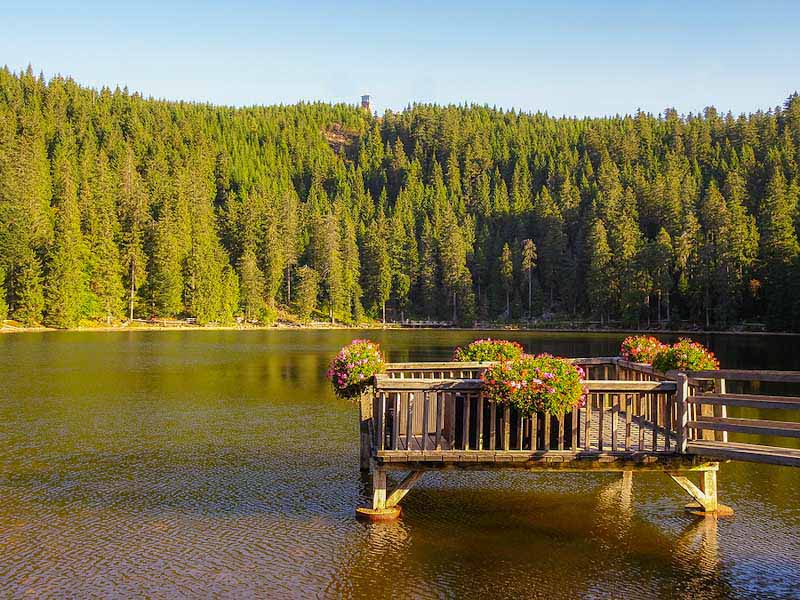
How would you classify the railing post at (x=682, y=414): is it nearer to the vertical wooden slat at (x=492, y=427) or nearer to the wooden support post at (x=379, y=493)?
the vertical wooden slat at (x=492, y=427)

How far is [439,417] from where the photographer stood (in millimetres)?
12977

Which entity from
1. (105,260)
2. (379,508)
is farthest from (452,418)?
(105,260)

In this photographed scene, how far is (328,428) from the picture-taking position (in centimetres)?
2367

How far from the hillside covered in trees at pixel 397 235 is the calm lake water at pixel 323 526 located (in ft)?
289

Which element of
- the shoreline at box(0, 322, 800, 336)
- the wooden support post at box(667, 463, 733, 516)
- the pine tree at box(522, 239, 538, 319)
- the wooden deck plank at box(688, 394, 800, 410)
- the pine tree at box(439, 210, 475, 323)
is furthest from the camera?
the pine tree at box(439, 210, 475, 323)

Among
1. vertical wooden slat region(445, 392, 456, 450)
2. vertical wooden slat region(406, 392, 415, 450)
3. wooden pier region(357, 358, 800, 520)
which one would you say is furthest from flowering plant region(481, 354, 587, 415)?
vertical wooden slat region(406, 392, 415, 450)

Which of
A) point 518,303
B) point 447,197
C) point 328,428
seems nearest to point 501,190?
point 447,197

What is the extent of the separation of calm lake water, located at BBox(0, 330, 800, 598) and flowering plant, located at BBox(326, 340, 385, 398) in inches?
88.4

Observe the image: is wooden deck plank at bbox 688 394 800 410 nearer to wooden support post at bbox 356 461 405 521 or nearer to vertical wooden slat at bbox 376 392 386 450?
vertical wooden slat at bbox 376 392 386 450

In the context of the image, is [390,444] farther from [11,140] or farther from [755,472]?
[11,140]

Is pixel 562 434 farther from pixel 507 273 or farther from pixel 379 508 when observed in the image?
pixel 507 273

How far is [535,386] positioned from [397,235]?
14423 centimetres

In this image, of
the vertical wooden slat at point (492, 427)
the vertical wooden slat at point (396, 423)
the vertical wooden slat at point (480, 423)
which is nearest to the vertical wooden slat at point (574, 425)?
the vertical wooden slat at point (492, 427)

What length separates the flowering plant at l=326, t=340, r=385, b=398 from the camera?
1565 cm
